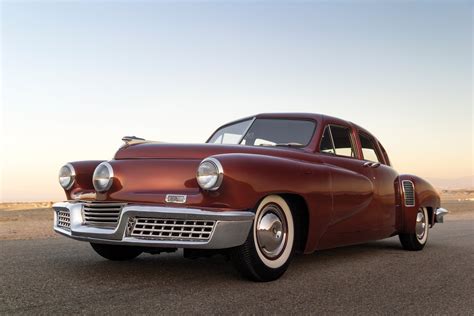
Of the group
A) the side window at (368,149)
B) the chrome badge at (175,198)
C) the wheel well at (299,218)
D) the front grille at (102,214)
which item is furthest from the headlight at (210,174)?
the side window at (368,149)

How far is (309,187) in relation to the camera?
14.9ft

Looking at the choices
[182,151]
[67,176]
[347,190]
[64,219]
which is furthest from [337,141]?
[64,219]

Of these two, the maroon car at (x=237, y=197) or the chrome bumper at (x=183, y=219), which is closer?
the chrome bumper at (x=183, y=219)

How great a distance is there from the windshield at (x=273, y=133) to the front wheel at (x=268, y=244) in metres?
1.19

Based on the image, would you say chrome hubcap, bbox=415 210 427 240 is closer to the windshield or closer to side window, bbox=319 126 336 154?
side window, bbox=319 126 336 154

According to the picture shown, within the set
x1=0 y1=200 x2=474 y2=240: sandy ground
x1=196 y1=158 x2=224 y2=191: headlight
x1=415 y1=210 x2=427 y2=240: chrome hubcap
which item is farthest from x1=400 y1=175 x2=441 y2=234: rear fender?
x1=0 y1=200 x2=474 y2=240: sandy ground

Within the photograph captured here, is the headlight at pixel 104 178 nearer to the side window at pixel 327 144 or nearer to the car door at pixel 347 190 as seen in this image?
the car door at pixel 347 190

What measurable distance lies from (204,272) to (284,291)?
100cm

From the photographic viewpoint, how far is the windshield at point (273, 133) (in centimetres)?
541

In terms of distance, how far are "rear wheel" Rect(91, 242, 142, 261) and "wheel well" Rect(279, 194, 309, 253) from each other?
1652mm

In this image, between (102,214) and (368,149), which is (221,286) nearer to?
(102,214)

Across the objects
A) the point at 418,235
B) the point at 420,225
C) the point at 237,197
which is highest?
the point at 237,197

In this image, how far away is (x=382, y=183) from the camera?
6191 mm

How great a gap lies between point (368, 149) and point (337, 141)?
3.17ft
